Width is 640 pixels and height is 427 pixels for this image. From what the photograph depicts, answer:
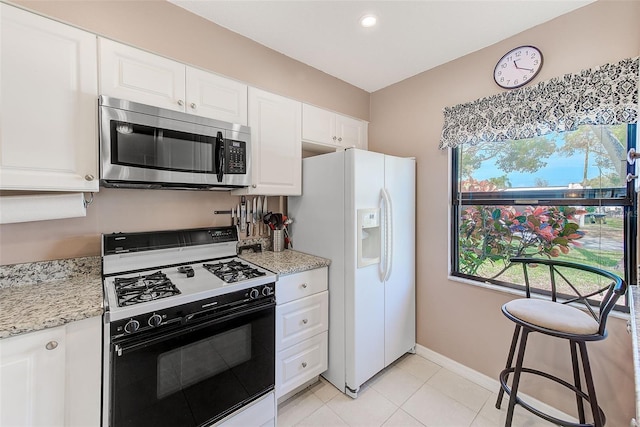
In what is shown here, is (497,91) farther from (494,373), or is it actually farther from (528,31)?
(494,373)

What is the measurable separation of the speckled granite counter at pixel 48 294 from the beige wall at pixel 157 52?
56 mm

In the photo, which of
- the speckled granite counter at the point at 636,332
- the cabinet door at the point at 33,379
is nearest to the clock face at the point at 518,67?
the speckled granite counter at the point at 636,332

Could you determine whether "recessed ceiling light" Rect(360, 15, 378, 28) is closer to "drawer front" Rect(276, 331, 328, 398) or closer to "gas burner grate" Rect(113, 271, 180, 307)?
"gas burner grate" Rect(113, 271, 180, 307)

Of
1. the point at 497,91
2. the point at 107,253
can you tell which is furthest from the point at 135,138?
the point at 497,91

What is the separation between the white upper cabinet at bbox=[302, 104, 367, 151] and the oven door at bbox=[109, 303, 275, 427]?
4.78 ft

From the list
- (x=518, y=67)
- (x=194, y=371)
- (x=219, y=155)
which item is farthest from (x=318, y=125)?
(x=194, y=371)

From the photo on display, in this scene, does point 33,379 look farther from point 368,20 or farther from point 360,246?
Result: point 368,20

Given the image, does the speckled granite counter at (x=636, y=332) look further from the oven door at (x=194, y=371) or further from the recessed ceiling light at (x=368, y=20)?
the recessed ceiling light at (x=368, y=20)

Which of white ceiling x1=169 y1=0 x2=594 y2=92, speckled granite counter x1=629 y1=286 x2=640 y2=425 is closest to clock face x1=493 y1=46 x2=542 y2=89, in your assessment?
white ceiling x1=169 y1=0 x2=594 y2=92

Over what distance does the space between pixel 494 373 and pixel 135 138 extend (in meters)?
2.92

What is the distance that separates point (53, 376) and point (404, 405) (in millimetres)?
1979

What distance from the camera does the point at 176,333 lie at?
4.32 ft

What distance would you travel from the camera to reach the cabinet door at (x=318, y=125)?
2.34 m

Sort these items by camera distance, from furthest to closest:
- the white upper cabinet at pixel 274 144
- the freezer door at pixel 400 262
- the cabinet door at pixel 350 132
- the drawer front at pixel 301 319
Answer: the cabinet door at pixel 350 132 < the freezer door at pixel 400 262 < the white upper cabinet at pixel 274 144 < the drawer front at pixel 301 319
